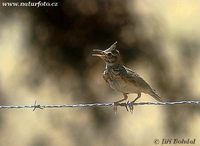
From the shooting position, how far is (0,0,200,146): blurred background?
1344 cm

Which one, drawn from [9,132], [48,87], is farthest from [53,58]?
[9,132]

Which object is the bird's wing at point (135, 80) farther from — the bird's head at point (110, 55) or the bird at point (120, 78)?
the bird's head at point (110, 55)

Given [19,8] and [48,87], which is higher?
[19,8]

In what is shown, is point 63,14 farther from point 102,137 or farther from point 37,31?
point 102,137

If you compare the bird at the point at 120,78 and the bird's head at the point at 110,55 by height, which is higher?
the bird's head at the point at 110,55

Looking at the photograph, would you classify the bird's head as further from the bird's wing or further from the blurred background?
the blurred background

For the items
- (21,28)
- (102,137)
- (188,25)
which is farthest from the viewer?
(188,25)

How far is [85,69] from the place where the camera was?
13898 mm

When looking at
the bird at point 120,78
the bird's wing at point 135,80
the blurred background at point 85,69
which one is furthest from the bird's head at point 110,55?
the blurred background at point 85,69

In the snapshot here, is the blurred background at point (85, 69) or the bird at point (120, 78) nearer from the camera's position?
the bird at point (120, 78)

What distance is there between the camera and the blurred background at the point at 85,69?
1344 centimetres

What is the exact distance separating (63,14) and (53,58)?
1.92 feet

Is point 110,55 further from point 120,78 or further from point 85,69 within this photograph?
point 85,69

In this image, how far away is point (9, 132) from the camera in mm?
13273
